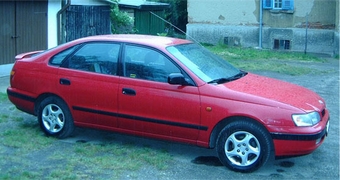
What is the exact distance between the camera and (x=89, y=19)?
16969 mm

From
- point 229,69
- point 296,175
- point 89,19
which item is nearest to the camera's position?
point 296,175

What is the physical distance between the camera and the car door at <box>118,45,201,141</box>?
20.2 ft

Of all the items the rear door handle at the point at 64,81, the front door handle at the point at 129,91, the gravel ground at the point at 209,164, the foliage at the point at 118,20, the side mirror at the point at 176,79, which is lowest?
the gravel ground at the point at 209,164

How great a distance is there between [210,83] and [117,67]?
1.28 metres

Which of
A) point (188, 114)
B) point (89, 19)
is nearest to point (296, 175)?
point (188, 114)

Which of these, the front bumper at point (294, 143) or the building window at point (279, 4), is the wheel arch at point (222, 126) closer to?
the front bumper at point (294, 143)

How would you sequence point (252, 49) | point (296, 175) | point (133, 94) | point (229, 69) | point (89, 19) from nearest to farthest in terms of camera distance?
1. point (296, 175)
2. point (133, 94)
3. point (229, 69)
4. point (89, 19)
5. point (252, 49)

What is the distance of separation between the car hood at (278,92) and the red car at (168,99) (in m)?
0.02

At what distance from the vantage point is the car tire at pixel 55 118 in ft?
23.0

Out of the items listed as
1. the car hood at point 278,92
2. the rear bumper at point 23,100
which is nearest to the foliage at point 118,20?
the rear bumper at point 23,100

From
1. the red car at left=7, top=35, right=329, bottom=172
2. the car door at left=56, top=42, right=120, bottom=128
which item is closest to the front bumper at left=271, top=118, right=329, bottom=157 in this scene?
the red car at left=7, top=35, right=329, bottom=172

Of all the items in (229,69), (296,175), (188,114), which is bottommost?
(296,175)

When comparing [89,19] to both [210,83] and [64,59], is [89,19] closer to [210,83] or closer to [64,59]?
[64,59]

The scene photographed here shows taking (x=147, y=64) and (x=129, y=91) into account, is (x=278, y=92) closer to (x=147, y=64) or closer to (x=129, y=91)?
(x=147, y=64)
